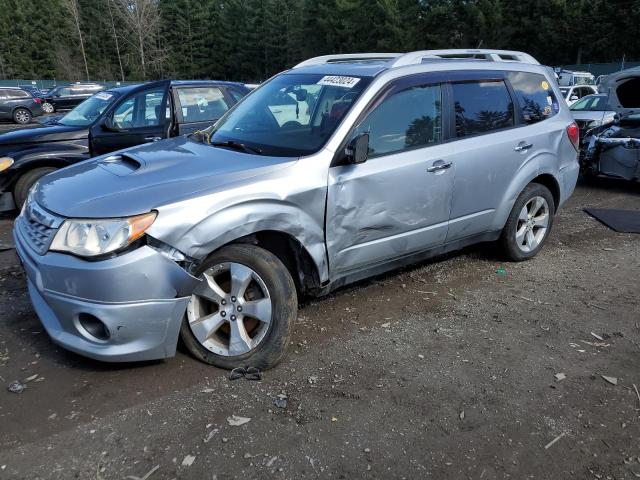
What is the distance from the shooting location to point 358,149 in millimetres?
3400

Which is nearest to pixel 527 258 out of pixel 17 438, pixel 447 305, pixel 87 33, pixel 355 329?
pixel 447 305

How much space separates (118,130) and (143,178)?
14.7 feet

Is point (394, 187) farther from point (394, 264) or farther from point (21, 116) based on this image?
point (21, 116)

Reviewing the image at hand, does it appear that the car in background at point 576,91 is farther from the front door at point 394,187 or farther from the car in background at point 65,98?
the car in background at point 65,98

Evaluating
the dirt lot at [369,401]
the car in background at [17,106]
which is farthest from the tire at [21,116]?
the dirt lot at [369,401]

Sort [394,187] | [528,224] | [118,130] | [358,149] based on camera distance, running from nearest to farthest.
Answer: [358,149], [394,187], [528,224], [118,130]

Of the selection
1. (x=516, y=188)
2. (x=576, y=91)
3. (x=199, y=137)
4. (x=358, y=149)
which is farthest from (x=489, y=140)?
(x=576, y=91)

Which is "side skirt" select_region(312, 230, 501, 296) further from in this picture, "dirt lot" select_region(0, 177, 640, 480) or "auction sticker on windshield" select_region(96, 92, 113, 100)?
"auction sticker on windshield" select_region(96, 92, 113, 100)

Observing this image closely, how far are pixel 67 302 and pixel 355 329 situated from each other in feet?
6.18

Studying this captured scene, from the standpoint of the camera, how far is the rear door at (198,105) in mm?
7066

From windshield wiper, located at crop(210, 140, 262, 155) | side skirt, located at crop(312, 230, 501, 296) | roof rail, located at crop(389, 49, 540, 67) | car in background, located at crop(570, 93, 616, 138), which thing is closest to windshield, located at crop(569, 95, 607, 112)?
car in background, located at crop(570, 93, 616, 138)

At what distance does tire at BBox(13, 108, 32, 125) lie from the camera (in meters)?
24.6

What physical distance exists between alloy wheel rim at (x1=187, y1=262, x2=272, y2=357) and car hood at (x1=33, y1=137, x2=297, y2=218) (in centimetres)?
51

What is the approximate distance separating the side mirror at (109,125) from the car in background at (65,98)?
73.4 feet
